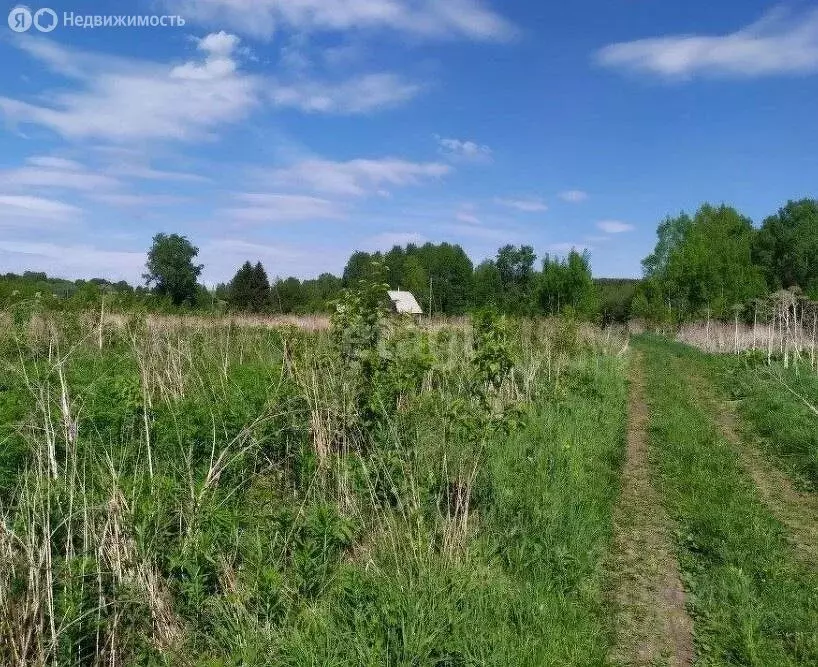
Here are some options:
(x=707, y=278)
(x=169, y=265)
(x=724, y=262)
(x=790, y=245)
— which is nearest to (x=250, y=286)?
(x=169, y=265)

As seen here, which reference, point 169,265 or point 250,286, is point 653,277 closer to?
point 250,286

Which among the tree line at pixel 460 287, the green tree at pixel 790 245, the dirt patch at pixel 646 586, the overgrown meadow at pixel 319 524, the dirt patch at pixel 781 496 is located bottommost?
the dirt patch at pixel 646 586

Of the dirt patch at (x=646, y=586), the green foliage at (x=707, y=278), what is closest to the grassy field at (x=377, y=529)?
the dirt patch at (x=646, y=586)

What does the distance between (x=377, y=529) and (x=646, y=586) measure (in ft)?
7.01

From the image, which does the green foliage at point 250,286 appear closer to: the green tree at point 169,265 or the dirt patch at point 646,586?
the green tree at point 169,265

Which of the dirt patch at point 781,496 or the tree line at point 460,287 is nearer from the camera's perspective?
the dirt patch at point 781,496

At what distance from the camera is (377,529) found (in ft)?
15.6

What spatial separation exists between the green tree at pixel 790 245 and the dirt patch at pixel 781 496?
159 ft

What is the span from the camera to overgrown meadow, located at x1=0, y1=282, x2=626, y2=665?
3.44 meters

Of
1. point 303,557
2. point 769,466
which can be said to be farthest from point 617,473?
point 303,557

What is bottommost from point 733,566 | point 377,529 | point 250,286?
point 733,566

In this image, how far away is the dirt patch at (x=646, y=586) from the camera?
12.6 feet

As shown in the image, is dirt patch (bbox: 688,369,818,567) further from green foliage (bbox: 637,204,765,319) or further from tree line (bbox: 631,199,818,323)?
green foliage (bbox: 637,204,765,319)

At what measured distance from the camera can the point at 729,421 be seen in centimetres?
1062
